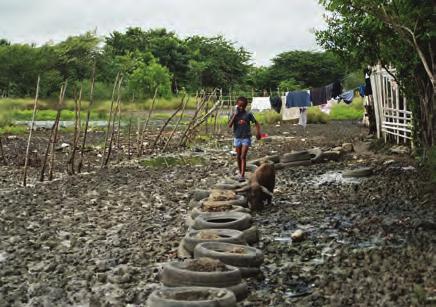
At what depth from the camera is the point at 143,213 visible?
11.0 metres

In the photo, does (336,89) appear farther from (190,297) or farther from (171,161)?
(190,297)

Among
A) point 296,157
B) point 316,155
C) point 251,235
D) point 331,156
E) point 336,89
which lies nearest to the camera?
point 251,235

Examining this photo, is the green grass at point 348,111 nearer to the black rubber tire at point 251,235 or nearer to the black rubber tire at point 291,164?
the black rubber tire at point 291,164

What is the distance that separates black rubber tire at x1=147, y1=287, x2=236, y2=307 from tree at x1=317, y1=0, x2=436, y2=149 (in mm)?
6098

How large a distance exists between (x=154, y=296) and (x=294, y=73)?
181 ft

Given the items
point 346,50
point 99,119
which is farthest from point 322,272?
point 99,119

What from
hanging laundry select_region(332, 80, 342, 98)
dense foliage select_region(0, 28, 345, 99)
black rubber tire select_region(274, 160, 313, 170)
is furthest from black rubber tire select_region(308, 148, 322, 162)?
dense foliage select_region(0, 28, 345, 99)

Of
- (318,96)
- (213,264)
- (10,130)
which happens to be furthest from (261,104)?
(213,264)

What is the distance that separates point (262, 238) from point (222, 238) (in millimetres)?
1041

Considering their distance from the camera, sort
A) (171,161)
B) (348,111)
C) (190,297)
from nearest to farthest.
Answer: (190,297)
(171,161)
(348,111)

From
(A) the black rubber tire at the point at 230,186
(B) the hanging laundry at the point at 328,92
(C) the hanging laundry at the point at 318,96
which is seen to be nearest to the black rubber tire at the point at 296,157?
(A) the black rubber tire at the point at 230,186

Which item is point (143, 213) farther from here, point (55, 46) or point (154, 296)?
point (55, 46)

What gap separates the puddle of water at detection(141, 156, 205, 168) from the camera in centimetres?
1884

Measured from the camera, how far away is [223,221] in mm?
8781
